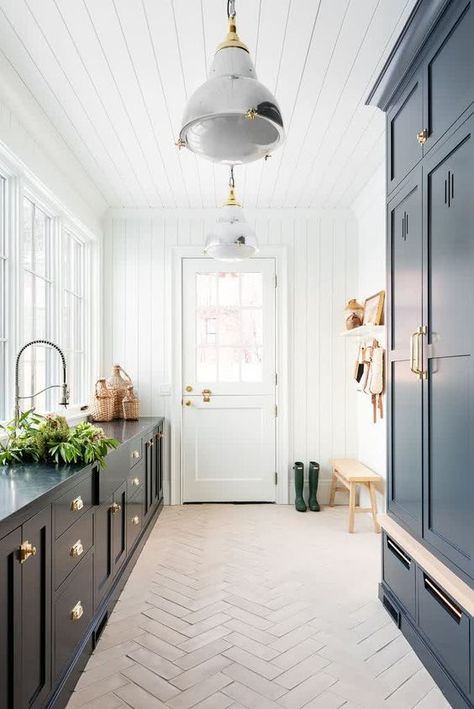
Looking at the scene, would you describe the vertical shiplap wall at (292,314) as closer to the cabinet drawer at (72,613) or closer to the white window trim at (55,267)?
the white window trim at (55,267)

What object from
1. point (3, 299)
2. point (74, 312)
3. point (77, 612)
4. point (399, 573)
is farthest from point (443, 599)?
point (74, 312)

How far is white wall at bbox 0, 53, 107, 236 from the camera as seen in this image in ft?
8.05

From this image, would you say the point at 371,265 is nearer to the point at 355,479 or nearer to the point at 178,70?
the point at 355,479

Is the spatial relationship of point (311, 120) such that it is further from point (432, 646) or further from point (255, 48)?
point (432, 646)

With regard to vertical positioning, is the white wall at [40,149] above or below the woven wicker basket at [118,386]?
above

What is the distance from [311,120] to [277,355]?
217 centimetres

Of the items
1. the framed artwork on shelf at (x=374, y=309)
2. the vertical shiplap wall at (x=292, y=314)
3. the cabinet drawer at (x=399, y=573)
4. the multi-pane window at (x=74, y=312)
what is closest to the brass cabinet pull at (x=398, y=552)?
the cabinet drawer at (x=399, y=573)

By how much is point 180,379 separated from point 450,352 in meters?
3.03

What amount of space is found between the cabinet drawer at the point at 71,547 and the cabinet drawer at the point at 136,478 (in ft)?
2.82

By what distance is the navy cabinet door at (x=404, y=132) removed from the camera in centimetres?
216

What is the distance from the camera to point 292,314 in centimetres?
457

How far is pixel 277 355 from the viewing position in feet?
15.0

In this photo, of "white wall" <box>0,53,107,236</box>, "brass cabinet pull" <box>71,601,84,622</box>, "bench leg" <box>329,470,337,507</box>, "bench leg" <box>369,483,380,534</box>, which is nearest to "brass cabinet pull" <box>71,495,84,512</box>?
"brass cabinet pull" <box>71,601,84,622</box>

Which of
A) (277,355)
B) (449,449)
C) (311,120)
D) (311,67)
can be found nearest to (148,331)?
(277,355)
